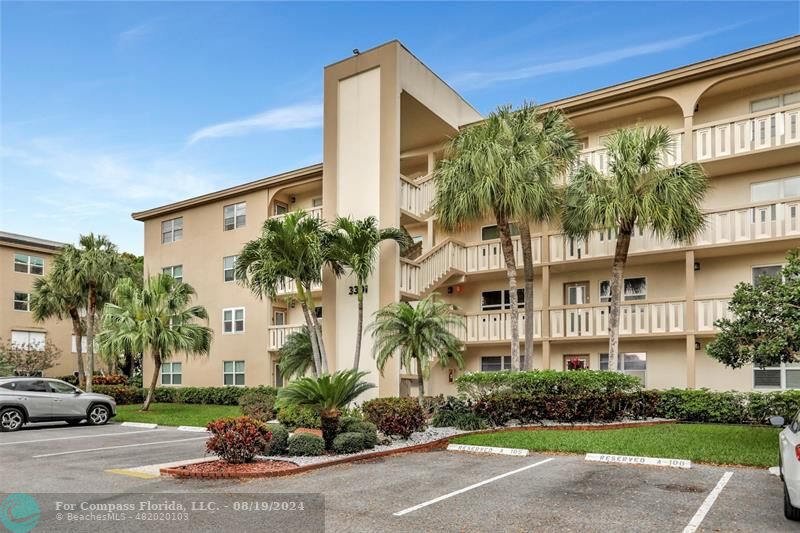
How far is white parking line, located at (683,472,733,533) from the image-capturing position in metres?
7.45

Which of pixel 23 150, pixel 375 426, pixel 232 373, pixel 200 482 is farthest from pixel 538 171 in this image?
pixel 232 373

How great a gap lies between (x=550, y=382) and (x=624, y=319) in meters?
4.67

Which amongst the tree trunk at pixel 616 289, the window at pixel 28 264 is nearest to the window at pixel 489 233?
the tree trunk at pixel 616 289

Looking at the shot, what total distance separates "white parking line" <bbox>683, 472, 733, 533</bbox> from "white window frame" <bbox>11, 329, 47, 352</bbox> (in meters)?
38.3

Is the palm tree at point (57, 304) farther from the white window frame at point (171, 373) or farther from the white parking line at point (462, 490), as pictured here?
the white parking line at point (462, 490)

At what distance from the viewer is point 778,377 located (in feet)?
61.0

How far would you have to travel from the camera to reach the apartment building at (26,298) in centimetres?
3891

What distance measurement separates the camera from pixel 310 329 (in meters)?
18.8

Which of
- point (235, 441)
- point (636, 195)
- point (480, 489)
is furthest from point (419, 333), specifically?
point (636, 195)

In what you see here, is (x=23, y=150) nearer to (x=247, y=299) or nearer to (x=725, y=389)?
(x=247, y=299)

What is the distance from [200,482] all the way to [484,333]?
43.2 ft

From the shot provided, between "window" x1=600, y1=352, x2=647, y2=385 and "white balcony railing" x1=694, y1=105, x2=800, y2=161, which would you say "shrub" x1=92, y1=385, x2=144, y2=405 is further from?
"white balcony railing" x1=694, y1=105, x2=800, y2=161

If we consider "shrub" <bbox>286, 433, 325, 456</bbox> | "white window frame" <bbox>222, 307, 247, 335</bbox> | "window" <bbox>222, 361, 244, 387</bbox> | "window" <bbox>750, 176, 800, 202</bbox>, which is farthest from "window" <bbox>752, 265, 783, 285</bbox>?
"window" <bbox>222, 361, 244, 387</bbox>

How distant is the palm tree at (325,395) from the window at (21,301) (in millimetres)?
33439
